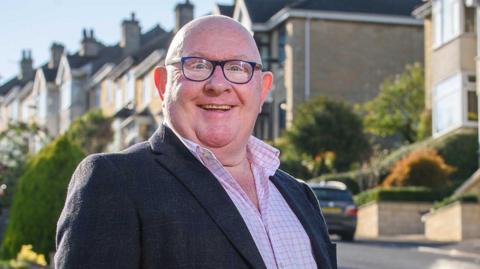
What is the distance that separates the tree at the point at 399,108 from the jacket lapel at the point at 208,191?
36.5m

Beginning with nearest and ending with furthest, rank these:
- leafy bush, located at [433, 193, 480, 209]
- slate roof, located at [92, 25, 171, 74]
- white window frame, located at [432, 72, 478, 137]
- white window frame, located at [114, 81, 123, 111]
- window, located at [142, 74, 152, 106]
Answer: leafy bush, located at [433, 193, 480, 209]
white window frame, located at [432, 72, 478, 137]
window, located at [142, 74, 152, 106]
white window frame, located at [114, 81, 123, 111]
slate roof, located at [92, 25, 171, 74]

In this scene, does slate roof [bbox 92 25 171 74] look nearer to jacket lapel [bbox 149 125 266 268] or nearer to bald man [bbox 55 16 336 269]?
bald man [bbox 55 16 336 269]

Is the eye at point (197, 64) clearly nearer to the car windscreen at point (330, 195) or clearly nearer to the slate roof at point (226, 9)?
the car windscreen at point (330, 195)

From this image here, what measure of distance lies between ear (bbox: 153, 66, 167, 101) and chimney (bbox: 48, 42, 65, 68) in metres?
79.8

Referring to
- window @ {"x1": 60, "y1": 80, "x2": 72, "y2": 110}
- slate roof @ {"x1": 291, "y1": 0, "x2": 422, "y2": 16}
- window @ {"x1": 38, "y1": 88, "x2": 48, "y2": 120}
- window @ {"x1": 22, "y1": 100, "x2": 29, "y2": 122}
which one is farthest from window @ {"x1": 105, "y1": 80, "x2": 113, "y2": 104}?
slate roof @ {"x1": 291, "y1": 0, "x2": 422, "y2": 16}

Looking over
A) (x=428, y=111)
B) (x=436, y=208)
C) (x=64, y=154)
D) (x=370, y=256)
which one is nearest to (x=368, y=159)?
(x=428, y=111)

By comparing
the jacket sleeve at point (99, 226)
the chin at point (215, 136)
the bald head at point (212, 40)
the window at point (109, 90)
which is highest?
the window at point (109, 90)

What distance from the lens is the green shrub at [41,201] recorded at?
41.5 feet

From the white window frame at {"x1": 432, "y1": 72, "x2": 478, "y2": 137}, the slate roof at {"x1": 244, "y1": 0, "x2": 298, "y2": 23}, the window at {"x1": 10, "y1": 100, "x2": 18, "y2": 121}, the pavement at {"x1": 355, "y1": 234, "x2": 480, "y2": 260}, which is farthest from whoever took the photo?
the window at {"x1": 10, "y1": 100, "x2": 18, "y2": 121}

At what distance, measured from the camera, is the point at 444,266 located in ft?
58.1

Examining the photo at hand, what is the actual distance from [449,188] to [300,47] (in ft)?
49.3

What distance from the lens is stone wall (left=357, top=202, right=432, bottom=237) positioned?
29766 mm

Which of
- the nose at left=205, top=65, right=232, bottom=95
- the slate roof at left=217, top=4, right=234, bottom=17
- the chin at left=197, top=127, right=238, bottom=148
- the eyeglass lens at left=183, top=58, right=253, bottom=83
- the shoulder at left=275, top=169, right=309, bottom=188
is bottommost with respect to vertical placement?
the shoulder at left=275, top=169, right=309, bottom=188

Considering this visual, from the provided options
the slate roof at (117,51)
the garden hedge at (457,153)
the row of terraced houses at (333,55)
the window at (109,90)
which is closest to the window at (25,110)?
the slate roof at (117,51)
